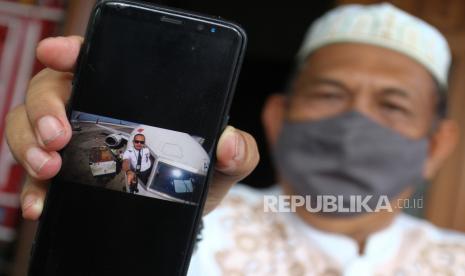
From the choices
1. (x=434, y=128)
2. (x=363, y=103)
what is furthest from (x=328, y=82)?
(x=434, y=128)

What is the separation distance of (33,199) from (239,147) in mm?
136

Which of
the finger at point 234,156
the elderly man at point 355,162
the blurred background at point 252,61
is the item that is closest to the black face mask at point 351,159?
the elderly man at point 355,162

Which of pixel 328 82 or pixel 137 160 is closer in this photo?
pixel 137 160

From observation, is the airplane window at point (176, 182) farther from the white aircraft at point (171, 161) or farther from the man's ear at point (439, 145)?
the man's ear at point (439, 145)

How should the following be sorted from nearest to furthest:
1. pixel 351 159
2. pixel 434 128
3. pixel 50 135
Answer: pixel 50 135 → pixel 351 159 → pixel 434 128

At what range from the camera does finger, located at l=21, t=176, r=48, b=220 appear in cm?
29

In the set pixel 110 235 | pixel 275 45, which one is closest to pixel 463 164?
pixel 275 45

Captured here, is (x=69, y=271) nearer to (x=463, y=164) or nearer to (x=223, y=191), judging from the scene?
(x=223, y=191)

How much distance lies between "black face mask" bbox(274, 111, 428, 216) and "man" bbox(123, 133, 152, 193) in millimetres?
410

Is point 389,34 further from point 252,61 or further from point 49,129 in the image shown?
point 252,61

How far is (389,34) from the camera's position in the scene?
707 millimetres

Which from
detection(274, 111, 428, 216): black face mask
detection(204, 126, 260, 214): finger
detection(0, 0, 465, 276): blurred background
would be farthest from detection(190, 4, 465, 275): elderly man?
detection(204, 126, 260, 214): finger

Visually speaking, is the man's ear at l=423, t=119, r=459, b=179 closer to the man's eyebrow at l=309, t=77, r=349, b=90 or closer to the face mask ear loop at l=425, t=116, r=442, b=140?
the face mask ear loop at l=425, t=116, r=442, b=140

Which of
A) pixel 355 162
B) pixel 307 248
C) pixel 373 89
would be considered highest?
pixel 373 89
